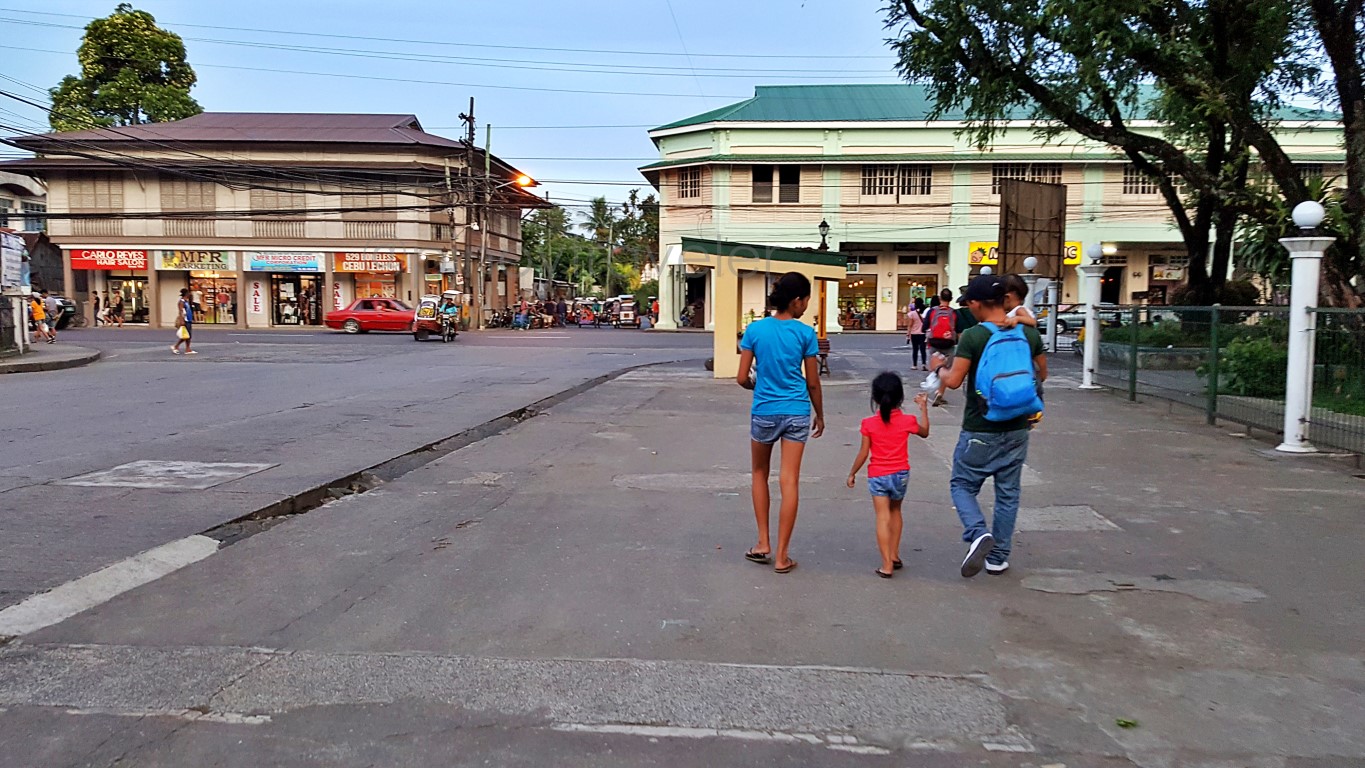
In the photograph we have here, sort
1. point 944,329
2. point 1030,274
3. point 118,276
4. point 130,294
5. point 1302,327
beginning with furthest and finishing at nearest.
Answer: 1. point 130,294
2. point 118,276
3. point 1030,274
4. point 944,329
5. point 1302,327

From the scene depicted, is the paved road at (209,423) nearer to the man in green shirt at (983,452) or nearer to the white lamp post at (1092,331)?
the man in green shirt at (983,452)

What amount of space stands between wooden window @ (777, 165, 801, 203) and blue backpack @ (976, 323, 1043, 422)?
39902 mm

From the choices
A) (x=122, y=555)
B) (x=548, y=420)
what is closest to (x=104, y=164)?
(x=548, y=420)

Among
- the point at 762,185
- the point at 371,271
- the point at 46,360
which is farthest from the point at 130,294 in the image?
the point at 762,185

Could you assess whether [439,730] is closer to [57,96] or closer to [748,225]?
[748,225]

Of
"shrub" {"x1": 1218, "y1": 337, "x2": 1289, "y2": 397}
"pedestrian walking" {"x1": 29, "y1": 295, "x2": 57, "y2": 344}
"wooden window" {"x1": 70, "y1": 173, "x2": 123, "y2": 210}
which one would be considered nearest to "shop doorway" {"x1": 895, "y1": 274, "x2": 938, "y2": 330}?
"pedestrian walking" {"x1": 29, "y1": 295, "x2": 57, "y2": 344}

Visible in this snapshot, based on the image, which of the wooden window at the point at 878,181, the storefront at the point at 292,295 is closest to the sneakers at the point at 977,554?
the wooden window at the point at 878,181

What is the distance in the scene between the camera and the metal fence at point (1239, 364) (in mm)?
9047

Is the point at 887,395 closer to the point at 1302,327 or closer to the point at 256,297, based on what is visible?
the point at 1302,327

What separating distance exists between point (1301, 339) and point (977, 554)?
Answer: 20.6ft

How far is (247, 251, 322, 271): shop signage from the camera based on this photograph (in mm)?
45719

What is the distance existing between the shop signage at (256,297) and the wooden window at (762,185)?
24.4 meters

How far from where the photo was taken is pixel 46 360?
67.7ft

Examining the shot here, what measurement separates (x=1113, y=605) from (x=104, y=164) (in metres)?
50.2
